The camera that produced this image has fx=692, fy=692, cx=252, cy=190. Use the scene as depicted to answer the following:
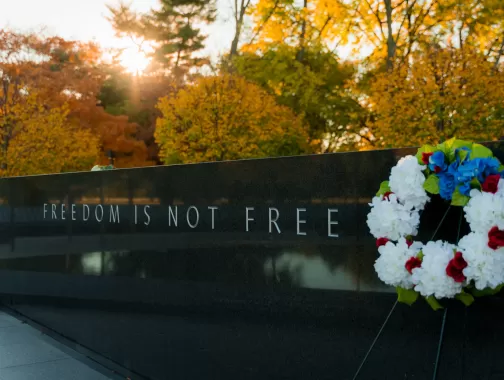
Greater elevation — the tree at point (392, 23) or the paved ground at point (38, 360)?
A: the tree at point (392, 23)

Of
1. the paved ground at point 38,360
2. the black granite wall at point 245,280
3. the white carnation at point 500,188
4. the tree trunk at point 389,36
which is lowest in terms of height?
the paved ground at point 38,360

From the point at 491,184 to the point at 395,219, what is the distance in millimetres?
515

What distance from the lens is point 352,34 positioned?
1391 inches

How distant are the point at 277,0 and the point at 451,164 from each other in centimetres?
3437

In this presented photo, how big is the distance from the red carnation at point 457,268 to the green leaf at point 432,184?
1.22 ft

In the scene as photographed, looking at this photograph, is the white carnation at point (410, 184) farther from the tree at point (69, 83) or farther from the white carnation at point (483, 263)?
the tree at point (69, 83)

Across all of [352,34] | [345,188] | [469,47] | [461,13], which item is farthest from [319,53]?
[345,188]

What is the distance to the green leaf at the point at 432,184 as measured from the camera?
11.6 feet

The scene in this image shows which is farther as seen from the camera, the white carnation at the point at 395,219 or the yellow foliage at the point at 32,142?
the yellow foliage at the point at 32,142

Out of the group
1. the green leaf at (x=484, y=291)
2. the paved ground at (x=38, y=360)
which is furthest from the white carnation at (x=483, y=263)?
the paved ground at (x=38, y=360)

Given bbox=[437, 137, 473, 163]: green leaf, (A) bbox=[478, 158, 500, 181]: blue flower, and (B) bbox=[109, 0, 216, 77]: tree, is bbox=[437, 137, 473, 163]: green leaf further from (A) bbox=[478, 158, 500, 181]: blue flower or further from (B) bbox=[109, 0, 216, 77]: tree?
(B) bbox=[109, 0, 216, 77]: tree

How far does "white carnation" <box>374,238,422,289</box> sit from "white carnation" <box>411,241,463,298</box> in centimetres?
7

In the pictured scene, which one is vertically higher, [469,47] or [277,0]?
[277,0]

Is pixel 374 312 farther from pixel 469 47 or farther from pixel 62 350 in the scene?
pixel 469 47
